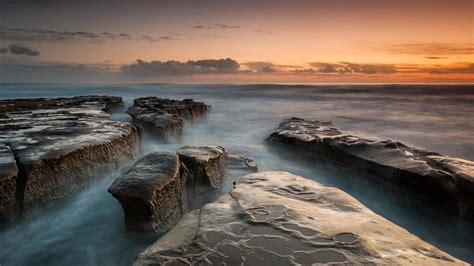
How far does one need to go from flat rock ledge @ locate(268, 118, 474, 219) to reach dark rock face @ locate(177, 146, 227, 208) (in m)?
2.33

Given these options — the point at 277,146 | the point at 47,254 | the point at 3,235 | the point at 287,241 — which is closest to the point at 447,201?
the point at 287,241

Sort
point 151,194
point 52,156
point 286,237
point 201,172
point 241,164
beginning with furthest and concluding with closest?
point 241,164 < point 201,172 < point 52,156 < point 151,194 < point 286,237

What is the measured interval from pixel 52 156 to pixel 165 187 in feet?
5.34

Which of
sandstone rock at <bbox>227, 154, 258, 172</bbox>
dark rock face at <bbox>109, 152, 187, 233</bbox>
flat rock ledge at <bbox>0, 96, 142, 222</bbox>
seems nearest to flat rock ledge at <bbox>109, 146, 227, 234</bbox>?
dark rock face at <bbox>109, 152, 187, 233</bbox>

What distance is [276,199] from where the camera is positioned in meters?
3.42

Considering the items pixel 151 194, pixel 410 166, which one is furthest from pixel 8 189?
pixel 410 166

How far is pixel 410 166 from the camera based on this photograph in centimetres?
468

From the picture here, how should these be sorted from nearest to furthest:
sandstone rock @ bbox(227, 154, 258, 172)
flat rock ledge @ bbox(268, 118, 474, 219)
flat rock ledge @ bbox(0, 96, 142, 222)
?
1. flat rock ledge @ bbox(0, 96, 142, 222)
2. flat rock ledge @ bbox(268, 118, 474, 219)
3. sandstone rock @ bbox(227, 154, 258, 172)

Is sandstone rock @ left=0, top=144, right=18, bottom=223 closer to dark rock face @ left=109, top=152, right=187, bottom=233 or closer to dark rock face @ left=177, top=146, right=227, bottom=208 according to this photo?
dark rock face @ left=109, top=152, right=187, bottom=233

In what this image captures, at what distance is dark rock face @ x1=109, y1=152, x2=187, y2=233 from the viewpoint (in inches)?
133

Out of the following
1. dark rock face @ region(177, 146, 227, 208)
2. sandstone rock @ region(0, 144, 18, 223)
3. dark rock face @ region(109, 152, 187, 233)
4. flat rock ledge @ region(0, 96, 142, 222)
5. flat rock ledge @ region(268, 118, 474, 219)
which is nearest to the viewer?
dark rock face @ region(109, 152, 187, 233)

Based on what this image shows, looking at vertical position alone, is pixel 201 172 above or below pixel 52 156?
below

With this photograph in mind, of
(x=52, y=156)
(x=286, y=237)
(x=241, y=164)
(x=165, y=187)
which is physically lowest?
(x=241, y=164)

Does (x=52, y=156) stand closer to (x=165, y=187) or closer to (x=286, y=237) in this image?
(x=165, y=187)
